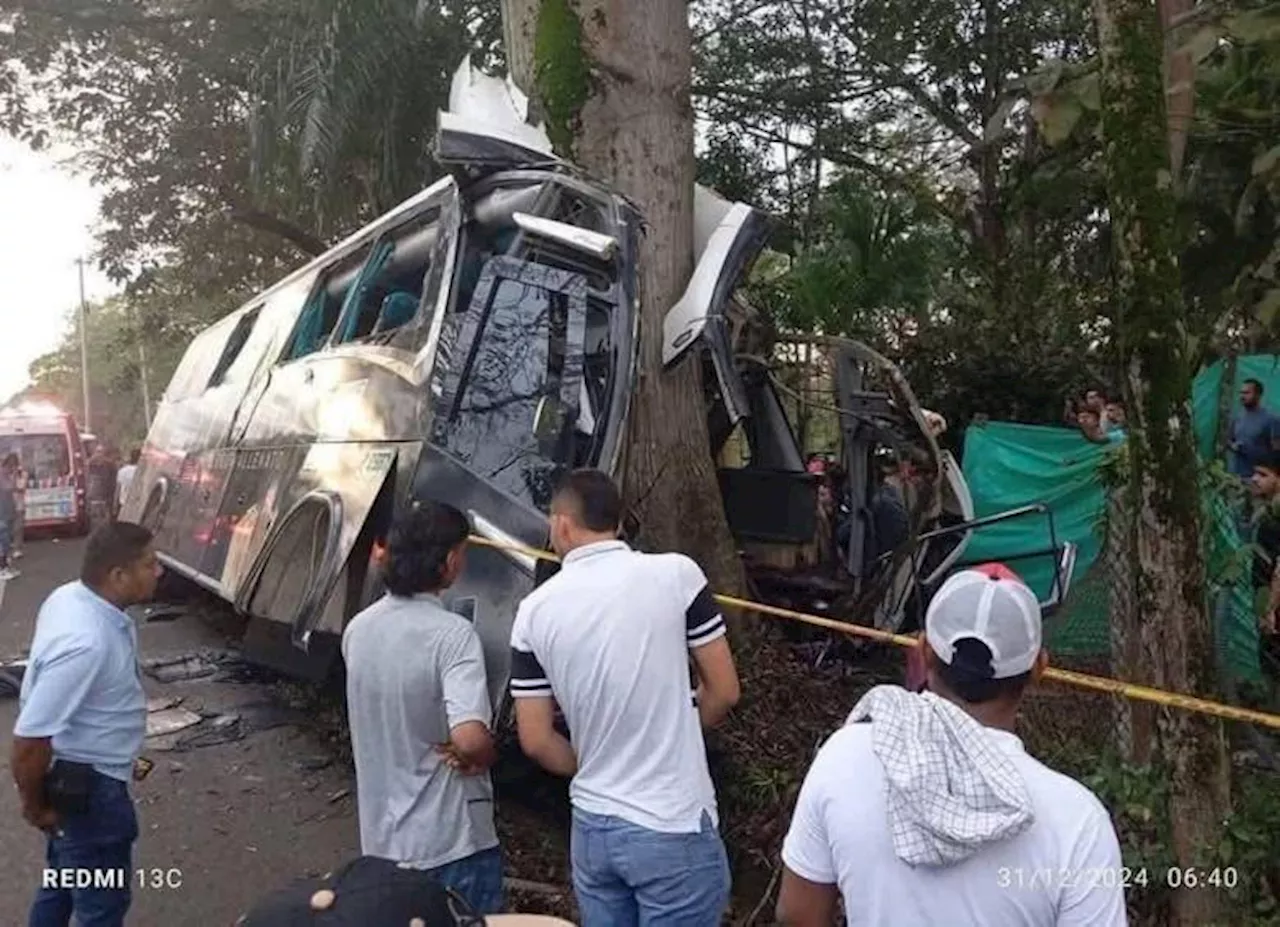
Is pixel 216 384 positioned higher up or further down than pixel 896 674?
higher up

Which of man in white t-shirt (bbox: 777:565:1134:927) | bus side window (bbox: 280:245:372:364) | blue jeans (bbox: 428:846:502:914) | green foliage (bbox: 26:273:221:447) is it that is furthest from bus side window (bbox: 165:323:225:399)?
man in white t-shirt (bbox: 777:565:1134:927)

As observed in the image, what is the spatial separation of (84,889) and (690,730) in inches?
76.1

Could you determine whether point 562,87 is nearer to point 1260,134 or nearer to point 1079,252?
point 1260,134

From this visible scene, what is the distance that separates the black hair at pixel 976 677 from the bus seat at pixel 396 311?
4.95 m

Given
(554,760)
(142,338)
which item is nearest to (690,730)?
(554,760)

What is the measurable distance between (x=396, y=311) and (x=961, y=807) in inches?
214

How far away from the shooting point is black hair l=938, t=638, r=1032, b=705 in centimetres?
187

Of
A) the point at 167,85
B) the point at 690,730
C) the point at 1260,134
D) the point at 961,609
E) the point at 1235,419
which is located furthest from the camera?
the point at 167,85

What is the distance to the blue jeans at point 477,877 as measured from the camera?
316cm

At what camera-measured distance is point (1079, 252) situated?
15.1 m

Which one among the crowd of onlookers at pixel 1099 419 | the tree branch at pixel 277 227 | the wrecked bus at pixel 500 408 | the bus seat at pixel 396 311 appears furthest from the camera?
the tree branch at pixel 277 227

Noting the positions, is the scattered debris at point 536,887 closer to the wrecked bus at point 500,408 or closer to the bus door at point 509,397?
the wrecked bus at point 500,408

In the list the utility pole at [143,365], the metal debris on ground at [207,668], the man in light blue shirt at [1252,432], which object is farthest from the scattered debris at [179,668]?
the utility pole at [143,365]

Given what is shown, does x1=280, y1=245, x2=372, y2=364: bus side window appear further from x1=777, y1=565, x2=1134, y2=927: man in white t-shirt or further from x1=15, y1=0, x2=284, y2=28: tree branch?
x1=15, y1=0, x2=284, y2=28: tree branch
